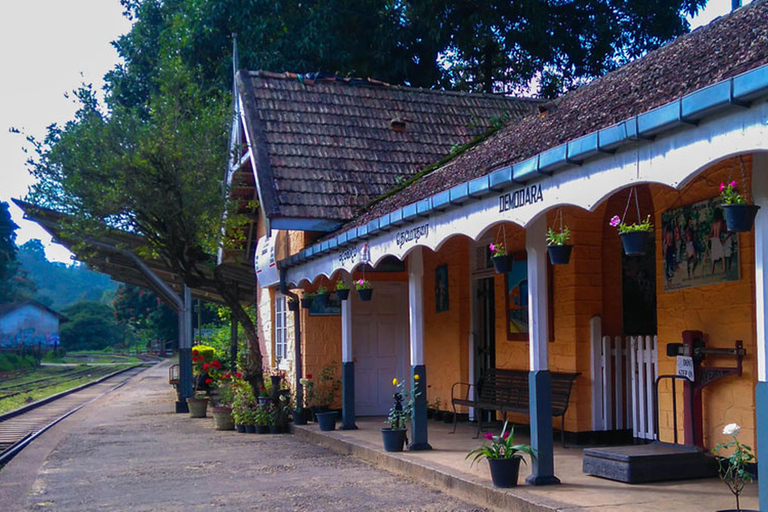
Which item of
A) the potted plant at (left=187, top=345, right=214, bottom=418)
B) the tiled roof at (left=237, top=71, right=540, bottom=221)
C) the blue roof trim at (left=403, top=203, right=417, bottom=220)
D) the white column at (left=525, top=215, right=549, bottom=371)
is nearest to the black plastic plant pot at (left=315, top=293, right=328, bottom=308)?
the tiled roof at (left=237, top=71, right=540, bottom=221)

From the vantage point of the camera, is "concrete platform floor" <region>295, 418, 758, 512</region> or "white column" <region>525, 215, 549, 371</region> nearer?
"concrete platform floor" <region>295, 418, 758, 512</region>

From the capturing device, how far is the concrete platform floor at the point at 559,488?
21.5 feet

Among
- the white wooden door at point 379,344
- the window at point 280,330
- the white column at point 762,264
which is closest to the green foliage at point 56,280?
the window at point 280,330

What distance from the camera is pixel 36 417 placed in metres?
20.5

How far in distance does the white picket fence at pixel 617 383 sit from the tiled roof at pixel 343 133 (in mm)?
5665

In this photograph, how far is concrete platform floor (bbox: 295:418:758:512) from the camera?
6.56m

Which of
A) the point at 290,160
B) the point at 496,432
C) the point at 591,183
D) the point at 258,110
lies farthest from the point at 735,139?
the point at 258,110

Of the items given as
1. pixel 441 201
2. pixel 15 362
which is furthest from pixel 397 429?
pixel 15 362

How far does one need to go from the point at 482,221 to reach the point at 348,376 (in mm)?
5109

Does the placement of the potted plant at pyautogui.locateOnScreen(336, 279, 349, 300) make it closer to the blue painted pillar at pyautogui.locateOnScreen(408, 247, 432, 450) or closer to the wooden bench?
the wooden bench

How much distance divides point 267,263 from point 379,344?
2.55m

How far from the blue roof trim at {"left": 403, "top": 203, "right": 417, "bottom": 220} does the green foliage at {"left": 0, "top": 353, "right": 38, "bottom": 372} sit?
41922 millimetres

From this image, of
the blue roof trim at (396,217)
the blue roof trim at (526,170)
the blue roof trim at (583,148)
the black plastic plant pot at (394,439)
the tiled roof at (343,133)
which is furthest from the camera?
the tiled roof at (343,133)

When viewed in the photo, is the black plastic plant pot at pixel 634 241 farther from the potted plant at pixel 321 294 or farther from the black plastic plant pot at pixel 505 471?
the potted plant at pixel 321 294
